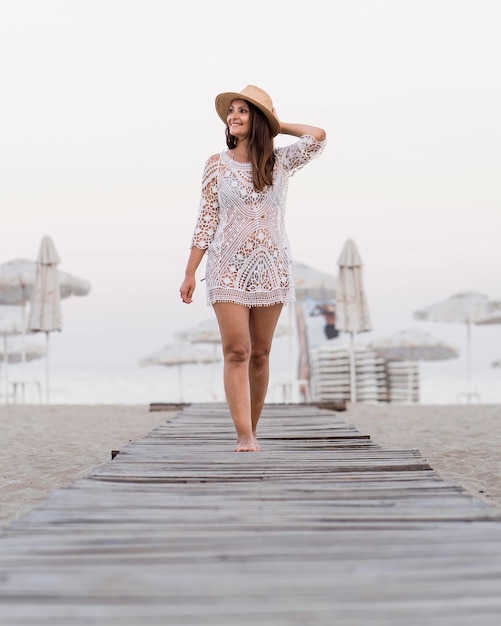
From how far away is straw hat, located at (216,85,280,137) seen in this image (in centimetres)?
402

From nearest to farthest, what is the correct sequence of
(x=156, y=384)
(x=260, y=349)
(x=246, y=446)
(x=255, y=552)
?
(x=255, y=552) < (x=246, y=446) < (x=260, y=349) < (x=156, y=384)

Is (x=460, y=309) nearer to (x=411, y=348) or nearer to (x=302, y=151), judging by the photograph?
(x=411, y=348)

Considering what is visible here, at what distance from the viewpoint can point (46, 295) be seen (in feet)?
45.5

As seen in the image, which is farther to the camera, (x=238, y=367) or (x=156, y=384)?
(x=156, y=384)

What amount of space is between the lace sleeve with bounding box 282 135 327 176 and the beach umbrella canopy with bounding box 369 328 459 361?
1518 centimetres

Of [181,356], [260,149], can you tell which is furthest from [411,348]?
[260,149]

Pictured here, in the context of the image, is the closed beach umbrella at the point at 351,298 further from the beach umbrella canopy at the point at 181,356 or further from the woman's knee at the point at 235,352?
the woman's knee at the point at 235,352

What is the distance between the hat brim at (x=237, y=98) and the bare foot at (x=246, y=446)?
156 centimetres

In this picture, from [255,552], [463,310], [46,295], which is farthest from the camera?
[463,310]

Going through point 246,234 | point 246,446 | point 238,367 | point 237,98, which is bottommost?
point 246,446

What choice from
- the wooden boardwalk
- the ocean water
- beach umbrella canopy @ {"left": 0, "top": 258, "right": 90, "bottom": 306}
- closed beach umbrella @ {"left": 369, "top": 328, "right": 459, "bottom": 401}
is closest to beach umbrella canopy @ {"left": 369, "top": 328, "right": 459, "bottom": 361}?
closed beach umbrella @ {"left": 369, "top": 328, "right": 459, "bottom": 401}

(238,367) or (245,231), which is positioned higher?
(245,231)

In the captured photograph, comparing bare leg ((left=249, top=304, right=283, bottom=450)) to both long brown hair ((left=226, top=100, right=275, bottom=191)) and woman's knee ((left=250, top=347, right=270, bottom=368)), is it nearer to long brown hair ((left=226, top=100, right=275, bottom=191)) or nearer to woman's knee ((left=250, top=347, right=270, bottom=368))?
woman's knee ((left=250, top=347, right=270, bottom=368))

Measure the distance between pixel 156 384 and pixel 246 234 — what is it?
44.5 meters
